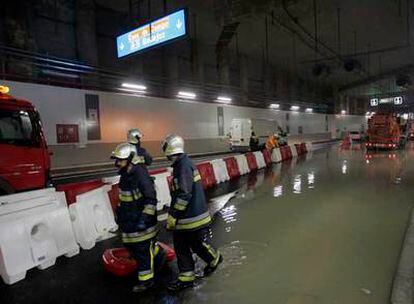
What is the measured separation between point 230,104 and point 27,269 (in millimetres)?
21515

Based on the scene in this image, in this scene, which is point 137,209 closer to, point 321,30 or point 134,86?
point 134,86

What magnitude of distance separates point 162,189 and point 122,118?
978 centimetres

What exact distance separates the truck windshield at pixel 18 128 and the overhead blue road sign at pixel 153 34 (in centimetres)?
520

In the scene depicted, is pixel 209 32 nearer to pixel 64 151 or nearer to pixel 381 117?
pixel 64 151

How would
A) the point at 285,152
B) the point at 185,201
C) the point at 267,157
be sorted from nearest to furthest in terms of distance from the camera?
the point at 185,201 → the point at 267,157 → the point at 285,152

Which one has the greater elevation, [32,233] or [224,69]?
[224,69]

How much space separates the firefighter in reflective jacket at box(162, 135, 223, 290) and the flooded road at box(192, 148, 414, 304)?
28 cm

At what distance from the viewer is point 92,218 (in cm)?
559

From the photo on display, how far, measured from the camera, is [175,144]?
3.88m

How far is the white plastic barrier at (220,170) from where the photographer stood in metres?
11.2

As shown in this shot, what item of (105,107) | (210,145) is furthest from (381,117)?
(105,107)

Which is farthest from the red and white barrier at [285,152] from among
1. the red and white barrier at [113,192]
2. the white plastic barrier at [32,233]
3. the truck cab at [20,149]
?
the white plastic barrier at [32,233]

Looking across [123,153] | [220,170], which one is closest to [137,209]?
[123,153]

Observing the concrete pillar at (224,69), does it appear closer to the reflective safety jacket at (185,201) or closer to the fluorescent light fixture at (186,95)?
the fluorescent light fixture at (186,95)
